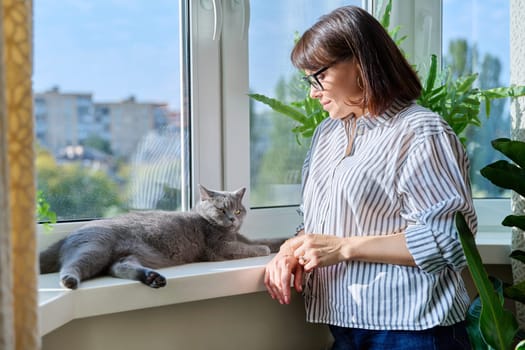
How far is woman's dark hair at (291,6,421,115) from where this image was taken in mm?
1294

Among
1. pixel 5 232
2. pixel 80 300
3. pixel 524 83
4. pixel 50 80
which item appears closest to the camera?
pixel 5 232

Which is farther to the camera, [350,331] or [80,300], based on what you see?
[350,331]

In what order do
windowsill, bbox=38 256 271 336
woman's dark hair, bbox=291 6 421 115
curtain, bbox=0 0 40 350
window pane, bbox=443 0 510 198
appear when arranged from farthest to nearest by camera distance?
window pane, bbox=443 0 510 198
woman's dark hair, bbox=291 6 421 115
windowsill, bbox=38 256 271 336
curtain, bbox=0 0 40 350

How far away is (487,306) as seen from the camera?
1.11 m

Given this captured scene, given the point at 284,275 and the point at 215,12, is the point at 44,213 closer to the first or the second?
the point at 284,275

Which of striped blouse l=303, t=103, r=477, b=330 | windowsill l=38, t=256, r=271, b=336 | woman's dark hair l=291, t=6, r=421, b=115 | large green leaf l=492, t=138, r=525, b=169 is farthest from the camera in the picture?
large green leaf l=492, t=138, r=525, b=169

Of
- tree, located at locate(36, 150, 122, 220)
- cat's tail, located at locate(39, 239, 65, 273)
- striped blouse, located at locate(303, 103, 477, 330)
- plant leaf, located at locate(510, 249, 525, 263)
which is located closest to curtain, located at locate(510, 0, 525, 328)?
plant leaf, located at locate(510, 249, 525, 263)

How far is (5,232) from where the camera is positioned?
64cm

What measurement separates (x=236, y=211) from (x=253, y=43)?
0.53 m

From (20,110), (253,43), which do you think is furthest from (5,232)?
(253,43)

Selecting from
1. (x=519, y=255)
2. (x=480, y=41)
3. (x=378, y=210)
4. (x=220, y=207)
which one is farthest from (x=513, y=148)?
(x=480, y=41)

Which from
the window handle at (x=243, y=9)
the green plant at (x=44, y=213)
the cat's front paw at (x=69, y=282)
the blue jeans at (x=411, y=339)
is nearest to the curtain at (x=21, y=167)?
the cat's front paw at (x=69, y=282)

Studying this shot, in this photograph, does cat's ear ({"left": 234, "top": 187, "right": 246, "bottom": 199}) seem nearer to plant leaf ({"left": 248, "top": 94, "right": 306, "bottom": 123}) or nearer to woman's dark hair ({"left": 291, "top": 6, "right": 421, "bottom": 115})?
plant leaf ({"left": 248, "top": 94, "right": 306, "bottom": 123})

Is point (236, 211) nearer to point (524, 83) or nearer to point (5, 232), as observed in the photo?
point (524, 83)
